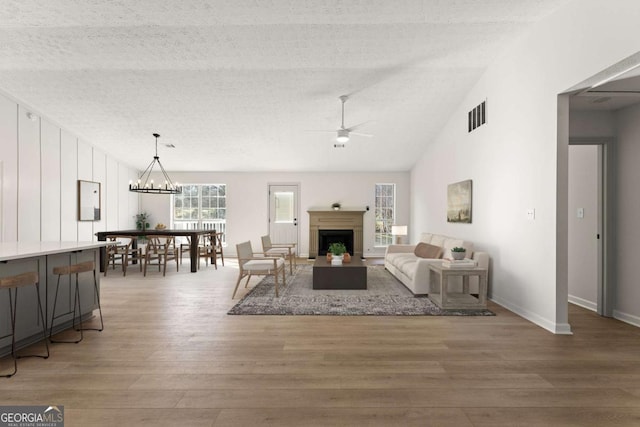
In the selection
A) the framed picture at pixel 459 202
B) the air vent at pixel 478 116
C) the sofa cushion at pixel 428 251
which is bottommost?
the sofa cushion at pixel 428 251

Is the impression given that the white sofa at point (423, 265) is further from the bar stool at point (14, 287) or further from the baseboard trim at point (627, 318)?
the bar stool at point (14, 287)

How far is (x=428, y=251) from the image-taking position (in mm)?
6027

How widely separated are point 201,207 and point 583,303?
29.1ft

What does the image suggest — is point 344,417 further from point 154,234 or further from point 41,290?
point 154,234

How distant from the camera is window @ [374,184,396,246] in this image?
957 cm

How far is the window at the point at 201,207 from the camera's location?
968 centimetres

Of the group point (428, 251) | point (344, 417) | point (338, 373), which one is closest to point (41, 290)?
point (338, 373)

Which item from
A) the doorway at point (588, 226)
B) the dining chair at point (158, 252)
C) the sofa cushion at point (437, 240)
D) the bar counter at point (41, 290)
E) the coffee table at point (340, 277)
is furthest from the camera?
the dining chair at point (158, 252)

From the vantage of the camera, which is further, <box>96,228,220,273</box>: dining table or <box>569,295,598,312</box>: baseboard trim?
<box>96,228,220,273</box>: dining table

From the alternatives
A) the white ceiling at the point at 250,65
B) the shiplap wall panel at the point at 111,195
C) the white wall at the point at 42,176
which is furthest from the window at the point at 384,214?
the white wall at the point at 42,176

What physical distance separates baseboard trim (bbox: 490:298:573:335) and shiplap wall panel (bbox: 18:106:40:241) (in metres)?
7.88

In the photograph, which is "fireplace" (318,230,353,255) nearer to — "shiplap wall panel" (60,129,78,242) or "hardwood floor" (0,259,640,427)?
"hardwood floor" (0,259,640,427)

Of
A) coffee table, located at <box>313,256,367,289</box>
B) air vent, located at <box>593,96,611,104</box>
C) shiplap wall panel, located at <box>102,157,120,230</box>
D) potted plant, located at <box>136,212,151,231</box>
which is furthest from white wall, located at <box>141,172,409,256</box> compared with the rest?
air vent, located at <box>593,96,611,104</box>

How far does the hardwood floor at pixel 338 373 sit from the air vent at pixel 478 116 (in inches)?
116
